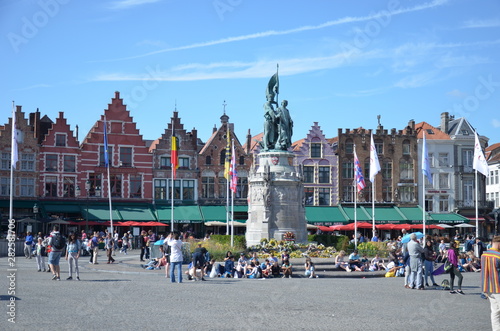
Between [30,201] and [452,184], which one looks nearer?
[30,201]

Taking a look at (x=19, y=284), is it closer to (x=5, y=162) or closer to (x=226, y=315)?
(x=226, y=315)

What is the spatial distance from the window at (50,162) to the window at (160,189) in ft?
27.9

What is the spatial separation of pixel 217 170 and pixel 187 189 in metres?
3.20

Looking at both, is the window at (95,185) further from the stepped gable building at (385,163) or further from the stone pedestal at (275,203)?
the stone pedestal at (275,203)

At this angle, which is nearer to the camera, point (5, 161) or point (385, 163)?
point (5, 161)

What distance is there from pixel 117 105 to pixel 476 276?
39665 mm

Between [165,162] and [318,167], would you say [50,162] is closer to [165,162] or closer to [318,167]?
[165,162]

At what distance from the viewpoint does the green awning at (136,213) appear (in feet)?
181

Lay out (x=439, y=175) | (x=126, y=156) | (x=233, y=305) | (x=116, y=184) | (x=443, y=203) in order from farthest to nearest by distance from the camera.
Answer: (x=439, y=175)
(x=443, y=203)
(x=126, y=156)
(x=116, y=184)
(x=233, y=305)

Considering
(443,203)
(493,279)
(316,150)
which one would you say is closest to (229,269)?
(493,279)

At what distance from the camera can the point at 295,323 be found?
13.0 m

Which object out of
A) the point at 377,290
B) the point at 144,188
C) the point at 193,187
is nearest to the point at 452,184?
the point at 193,187

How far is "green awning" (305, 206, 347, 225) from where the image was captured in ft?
193

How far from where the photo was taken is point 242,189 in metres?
60.9
